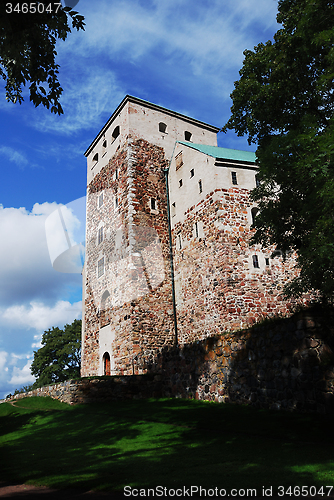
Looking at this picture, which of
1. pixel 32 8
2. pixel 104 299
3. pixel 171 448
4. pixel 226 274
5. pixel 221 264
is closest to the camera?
pixel 32 8

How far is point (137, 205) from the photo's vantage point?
24391 mm

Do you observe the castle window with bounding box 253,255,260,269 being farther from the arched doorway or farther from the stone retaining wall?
the arched doorway

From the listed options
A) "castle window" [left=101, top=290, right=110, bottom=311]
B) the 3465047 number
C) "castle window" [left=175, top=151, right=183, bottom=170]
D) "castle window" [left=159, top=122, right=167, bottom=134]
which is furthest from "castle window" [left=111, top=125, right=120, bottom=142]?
the 3465047 number

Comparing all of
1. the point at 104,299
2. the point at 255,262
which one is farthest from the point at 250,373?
the point at 104,299

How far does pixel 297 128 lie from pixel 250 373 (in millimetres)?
8032

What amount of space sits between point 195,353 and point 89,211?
1863 centimetres

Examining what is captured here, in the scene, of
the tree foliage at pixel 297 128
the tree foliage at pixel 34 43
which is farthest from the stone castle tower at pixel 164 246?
the tree foliage at pixel 34 43

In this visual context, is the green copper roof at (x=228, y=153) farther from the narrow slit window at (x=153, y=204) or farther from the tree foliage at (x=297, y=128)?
the tree foliage at (x=297, y=128)

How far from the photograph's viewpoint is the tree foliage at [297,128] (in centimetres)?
931

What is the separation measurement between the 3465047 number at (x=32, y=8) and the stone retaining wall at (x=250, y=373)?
9.74 metres

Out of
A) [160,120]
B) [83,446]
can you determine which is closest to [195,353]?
[83,446]

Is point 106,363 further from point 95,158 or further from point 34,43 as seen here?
point 34,43

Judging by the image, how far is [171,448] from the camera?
8.20m

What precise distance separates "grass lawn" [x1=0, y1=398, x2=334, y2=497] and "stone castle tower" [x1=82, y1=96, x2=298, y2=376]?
7.36 m
